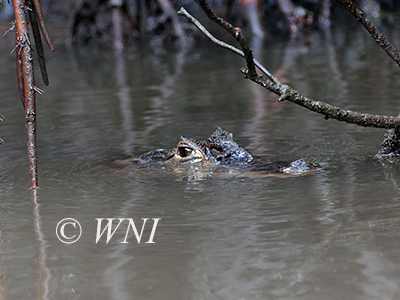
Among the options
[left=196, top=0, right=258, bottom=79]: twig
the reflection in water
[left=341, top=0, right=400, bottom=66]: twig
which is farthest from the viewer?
[left=341, top=0, right=400, bottom=66]: twig

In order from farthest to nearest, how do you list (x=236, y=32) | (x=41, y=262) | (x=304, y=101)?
1. (x=304, y=101)
2. (x=236, y=32)
3. (x=41, y=262)

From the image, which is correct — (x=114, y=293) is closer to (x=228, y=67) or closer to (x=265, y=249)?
(x=265, y=249)

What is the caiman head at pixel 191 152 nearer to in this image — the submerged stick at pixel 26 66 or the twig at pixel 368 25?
the submerged stick at pixel 26 66

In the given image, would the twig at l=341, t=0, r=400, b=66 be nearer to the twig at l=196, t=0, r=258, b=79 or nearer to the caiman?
the twig at l=196, t=0, r=258, b=79

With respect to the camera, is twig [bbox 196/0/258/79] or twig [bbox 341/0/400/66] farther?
twig [bbox 341/0/400/66]

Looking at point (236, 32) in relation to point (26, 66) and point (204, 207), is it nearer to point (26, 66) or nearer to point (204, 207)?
point (204, 207)

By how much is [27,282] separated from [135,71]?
8424mm

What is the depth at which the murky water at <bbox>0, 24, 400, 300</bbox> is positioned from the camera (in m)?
2.68

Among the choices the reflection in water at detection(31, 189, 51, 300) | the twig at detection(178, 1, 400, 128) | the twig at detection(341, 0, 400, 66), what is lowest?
the reflection in water at detection(31, 189, 51, 300)

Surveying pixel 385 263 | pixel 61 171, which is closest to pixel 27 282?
pixel 385 263

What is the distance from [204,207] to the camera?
12.1ft

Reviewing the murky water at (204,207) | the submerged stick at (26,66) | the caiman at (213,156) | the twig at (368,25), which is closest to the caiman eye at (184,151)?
the caiman at (213,156)

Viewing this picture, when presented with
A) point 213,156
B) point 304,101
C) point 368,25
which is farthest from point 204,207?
point 368,25

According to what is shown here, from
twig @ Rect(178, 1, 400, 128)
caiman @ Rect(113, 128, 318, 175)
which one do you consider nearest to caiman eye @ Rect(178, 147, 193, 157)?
caiman @ Rect(113, 128, 318, 175)
